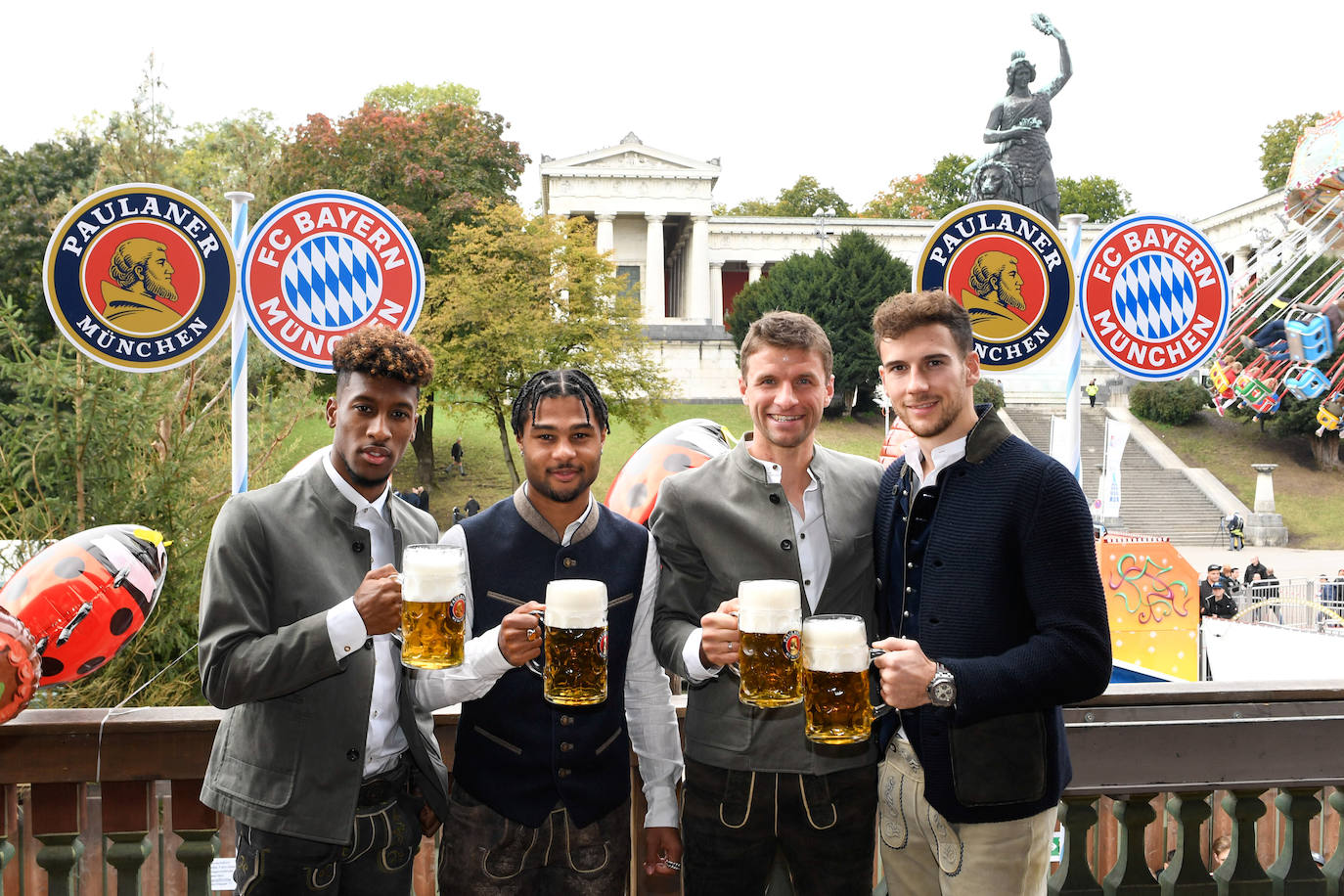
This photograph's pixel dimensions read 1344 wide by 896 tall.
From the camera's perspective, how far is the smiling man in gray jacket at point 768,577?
8.62 feet

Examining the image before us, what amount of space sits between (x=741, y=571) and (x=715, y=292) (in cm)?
5874

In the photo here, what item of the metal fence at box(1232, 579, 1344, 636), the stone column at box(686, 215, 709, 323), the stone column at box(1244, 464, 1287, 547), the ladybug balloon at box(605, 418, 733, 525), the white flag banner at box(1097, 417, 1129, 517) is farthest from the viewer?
the stone column at box(686, 215, 709, 323)


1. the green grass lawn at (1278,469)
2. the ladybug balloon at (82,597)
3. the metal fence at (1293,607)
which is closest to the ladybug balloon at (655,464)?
the ladybug balloon at (82,597)

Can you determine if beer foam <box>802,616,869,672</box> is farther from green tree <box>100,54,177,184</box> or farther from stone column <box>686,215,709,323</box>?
stone column <box>686,215,709,323</box>

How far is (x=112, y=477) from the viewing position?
21.5 ft

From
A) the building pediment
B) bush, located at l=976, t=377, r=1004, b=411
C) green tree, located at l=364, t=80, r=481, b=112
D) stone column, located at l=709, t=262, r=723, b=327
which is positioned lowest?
bush, located at l=976, t=377, r=1004, b=411

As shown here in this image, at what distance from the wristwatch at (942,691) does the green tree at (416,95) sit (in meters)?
54.9

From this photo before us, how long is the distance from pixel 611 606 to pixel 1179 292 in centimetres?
452

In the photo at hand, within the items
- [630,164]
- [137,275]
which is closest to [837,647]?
[137,275]

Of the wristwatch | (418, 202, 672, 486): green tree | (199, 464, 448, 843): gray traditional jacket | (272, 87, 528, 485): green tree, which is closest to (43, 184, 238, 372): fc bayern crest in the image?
(199, 464, 448, 843): gray traditional jacket

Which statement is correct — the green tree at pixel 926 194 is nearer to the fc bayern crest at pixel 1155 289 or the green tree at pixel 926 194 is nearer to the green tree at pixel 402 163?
the green tree at pixel 402 163

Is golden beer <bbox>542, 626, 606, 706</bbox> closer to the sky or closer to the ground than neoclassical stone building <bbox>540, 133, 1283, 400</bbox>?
closer to the ground

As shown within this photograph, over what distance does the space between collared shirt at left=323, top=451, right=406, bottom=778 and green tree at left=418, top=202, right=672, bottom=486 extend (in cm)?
2393

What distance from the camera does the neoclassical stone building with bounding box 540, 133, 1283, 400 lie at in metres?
50.1
